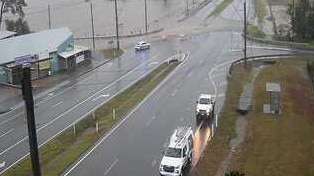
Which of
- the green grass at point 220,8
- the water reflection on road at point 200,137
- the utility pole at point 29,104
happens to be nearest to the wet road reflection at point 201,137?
the water reflection on road at point 200,137

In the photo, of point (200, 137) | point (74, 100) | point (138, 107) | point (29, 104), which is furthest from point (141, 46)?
point (29, 104)

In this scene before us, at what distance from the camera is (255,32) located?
75.4m

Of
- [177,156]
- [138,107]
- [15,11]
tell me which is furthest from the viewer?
[15,11]

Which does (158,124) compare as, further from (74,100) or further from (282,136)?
(74,100)

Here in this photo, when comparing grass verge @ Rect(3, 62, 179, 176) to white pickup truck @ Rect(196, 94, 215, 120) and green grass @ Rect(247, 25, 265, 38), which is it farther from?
green grass @ Rect(247, 25, 265, 38)

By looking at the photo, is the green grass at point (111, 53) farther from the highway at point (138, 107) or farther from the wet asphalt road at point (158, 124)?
the wet asphalt road at point (158, 124)

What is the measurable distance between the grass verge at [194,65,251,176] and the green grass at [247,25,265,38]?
24.7 metres

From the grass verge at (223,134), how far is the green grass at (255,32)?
24.7m

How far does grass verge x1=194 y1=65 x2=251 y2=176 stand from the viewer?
28719 mm

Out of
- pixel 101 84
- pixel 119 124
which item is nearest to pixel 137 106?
pixel 119 124

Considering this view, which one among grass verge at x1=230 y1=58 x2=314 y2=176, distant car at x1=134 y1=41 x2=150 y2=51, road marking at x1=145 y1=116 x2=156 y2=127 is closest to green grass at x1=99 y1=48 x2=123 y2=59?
distant car at x1=134 y1=41 x2=150 y2=51

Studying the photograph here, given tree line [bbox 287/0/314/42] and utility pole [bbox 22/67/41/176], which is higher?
tree line [bbox 287/0/314/42]

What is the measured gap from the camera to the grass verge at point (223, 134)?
2872cm

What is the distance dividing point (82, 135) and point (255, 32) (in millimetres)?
44952
